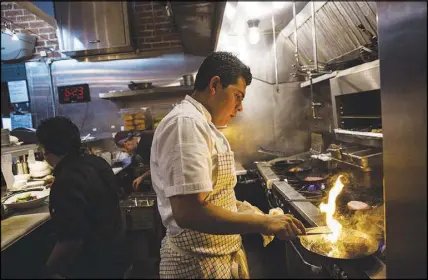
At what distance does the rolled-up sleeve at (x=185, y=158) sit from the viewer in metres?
1.01

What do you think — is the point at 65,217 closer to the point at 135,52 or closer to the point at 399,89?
the point at 399,89

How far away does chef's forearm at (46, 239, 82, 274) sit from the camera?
1.29 m

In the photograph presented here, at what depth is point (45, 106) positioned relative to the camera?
4.86 m

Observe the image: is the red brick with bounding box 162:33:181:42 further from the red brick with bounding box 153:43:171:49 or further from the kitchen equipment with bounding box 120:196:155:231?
the kitchen equipment with bounding box 120:196:155:231

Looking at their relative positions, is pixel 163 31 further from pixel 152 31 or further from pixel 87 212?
pixel 87 212

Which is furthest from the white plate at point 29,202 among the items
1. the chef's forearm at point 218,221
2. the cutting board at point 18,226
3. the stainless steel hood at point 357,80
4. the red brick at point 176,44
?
the red brick at point 176,44

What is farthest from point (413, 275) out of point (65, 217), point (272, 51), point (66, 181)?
point (272, 51)

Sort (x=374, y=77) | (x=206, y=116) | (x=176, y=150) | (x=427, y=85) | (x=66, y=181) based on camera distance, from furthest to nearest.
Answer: (x=374, y=77) < (x=66, y=181) < (x=206, y=116) < (x=176, y=150) < (x=427, y=85)

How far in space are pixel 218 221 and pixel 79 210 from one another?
69cm

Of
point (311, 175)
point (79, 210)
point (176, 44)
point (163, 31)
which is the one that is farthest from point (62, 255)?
point (163, 31)

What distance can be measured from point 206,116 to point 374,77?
1.63 m

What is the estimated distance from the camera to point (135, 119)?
4285 mm

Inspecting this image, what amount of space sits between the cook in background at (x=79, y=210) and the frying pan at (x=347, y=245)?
1.02 m

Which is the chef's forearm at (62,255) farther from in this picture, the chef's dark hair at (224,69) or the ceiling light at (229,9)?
the ceiling light at (229,9)
